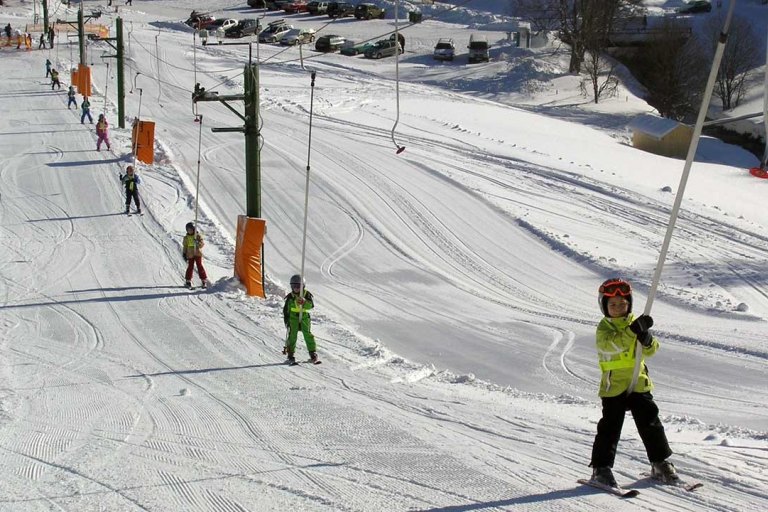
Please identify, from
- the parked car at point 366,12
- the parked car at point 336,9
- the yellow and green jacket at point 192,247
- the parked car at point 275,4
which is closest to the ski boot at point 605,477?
the yellow and green jacket at point 192,247

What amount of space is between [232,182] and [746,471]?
24326mm

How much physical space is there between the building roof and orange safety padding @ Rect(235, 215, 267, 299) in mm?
28270

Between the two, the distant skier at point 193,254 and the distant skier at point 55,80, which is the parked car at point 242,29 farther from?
the distant skier at point 193,254

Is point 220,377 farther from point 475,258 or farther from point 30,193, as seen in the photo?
point 30,193

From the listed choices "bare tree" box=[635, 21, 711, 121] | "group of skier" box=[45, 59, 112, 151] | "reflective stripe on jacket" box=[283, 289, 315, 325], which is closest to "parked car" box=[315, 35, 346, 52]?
"group of skier" box=[45, 59, 112, 151]

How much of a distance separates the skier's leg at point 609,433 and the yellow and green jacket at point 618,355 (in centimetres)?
8

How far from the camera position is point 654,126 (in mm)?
42969

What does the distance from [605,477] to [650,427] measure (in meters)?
0.48

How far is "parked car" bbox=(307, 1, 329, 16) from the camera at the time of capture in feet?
242

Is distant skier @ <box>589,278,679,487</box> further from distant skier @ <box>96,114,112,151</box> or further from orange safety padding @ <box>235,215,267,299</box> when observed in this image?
distant skier @ <box>96,114,112,151</box>

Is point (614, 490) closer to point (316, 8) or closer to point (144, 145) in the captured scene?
point (144, 145)

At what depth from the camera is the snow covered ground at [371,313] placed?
285 inches

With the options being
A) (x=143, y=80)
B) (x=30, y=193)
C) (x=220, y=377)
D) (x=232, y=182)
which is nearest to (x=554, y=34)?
(x=143, y=80)

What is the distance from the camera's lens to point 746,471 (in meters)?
6.85
